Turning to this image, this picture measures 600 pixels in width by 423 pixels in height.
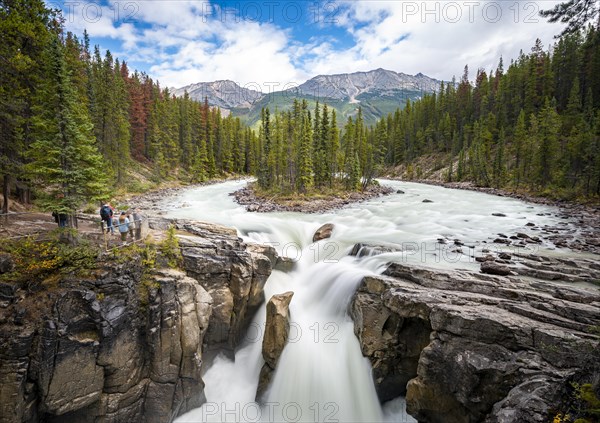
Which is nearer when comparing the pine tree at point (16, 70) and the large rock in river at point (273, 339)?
the large rock in river at point (273, 339)

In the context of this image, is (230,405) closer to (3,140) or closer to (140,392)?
(140,392)

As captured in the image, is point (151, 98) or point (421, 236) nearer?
point (421, 236)

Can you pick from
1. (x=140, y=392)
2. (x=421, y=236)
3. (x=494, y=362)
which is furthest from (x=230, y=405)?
(x=421, y=236)

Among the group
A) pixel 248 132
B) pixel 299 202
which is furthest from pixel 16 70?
pixel 248 132

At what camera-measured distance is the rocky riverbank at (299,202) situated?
113 ft

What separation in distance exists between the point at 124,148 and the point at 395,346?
1780 inches

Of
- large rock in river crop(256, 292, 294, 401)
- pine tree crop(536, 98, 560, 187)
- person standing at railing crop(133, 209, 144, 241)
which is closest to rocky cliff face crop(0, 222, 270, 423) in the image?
person standing at railing crop(133, 209, 144, 241)

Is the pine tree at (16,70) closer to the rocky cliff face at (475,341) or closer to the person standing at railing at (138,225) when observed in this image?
the person standing at railing at (138,225)

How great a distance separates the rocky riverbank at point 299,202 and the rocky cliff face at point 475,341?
22.9 m

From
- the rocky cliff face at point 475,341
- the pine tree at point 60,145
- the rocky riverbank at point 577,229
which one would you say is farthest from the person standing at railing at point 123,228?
the rocky riverbank at point 577,229

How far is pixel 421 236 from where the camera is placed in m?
20.7

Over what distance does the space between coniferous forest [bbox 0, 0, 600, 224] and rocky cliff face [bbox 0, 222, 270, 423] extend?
390 centimetres

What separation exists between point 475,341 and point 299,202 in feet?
100

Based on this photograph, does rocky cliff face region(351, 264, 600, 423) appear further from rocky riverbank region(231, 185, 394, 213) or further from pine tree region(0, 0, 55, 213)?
rocky riverbank region(231, 185, 394, 213)
